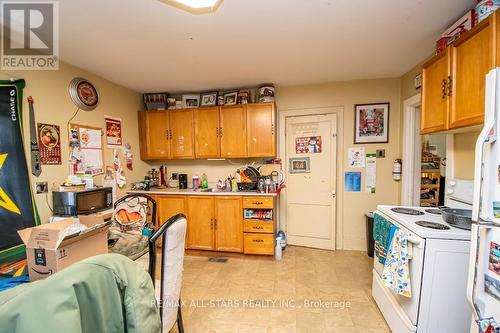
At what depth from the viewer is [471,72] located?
145 cm

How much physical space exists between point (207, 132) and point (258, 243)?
1817 mm

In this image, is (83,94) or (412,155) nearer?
(83,94)

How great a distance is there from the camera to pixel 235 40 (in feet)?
6.61

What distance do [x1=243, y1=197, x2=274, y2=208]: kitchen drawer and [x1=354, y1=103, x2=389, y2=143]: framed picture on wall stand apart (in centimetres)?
156

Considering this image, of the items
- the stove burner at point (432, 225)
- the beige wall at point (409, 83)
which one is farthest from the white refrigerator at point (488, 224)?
the beige wall at point (409, 83)

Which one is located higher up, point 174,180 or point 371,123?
point 371,123

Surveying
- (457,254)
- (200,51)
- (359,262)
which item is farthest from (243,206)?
(457,254)

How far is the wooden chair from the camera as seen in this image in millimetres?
1193

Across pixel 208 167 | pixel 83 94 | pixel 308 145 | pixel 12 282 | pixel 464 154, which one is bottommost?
pixel 12 282

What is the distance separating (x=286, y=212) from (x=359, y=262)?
1176 mm

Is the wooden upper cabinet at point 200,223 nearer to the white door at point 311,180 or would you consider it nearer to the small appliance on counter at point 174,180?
the small appliance on counter at point 174,180

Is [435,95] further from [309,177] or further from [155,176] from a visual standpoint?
[155,176]

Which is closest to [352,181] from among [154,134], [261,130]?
[261,130]

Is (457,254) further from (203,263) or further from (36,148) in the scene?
(36,148)
